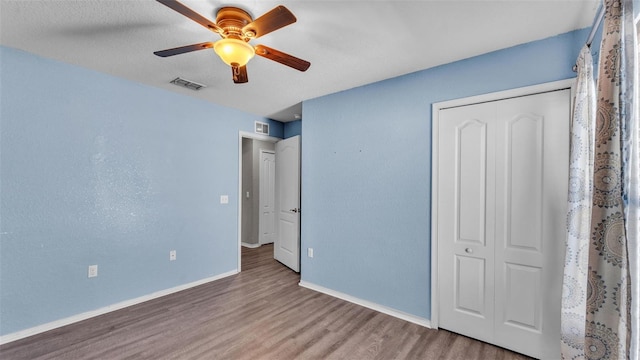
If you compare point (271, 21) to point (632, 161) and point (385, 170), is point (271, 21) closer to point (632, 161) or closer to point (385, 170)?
point (632, 161)

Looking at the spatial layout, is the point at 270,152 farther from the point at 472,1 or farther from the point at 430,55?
the point at 472,1

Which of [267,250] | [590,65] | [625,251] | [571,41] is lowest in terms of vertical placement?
[267,250]

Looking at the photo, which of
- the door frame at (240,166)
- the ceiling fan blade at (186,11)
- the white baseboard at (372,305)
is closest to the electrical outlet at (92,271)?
the door frame at (240,166)

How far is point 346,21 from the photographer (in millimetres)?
1834

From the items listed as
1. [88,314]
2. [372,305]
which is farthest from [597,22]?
[88,314]

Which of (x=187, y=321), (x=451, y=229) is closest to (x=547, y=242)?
(x=451, y=229)

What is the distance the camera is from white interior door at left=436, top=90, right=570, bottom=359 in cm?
201

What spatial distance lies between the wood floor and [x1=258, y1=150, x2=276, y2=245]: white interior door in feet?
8.30

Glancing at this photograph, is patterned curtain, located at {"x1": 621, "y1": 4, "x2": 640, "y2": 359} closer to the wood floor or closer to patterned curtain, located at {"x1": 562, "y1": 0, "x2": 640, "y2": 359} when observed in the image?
patterned curtain, located at {"x1": 562, "y1": 0, "x2": 640, "y2": 359}

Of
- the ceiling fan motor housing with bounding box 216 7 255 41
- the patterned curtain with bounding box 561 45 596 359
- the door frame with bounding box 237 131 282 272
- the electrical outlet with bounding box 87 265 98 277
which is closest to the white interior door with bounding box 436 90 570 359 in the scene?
the patterned curtain with bounding box 561 45 596 359

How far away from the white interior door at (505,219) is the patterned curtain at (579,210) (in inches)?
12.3

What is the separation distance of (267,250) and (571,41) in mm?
4905

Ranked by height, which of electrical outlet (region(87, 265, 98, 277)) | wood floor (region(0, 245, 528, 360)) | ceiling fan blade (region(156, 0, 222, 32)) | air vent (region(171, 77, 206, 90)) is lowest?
wood floor (region(0, 245, 528, 360))

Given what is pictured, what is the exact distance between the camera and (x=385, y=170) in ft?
9.31
